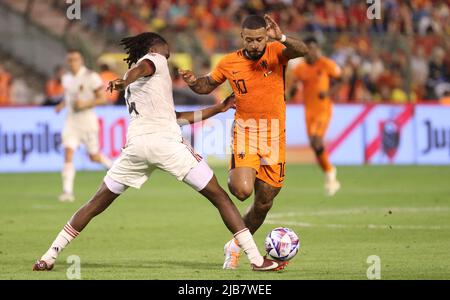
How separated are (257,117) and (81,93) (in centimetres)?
884

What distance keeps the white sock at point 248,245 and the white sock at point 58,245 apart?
167 centimetres

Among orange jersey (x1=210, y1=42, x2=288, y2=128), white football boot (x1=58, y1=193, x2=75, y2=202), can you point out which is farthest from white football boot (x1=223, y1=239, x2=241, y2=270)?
white football boot (x1=58, y1=193, x2=75, y2=202)

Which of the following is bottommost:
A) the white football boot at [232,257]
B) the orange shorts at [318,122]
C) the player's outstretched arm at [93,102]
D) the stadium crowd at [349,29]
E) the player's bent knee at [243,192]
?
the white football boot at [232,257]

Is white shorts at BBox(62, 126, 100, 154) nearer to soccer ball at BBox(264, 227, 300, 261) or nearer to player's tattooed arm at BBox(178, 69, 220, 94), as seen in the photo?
player's tattooed arm at BBox(178, 69, 220, 94)

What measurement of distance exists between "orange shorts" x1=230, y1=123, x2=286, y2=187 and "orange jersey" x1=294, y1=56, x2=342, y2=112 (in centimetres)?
950

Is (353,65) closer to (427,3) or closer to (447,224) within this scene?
(427,3)

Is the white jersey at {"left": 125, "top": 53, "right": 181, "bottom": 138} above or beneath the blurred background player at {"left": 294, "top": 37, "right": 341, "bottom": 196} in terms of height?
beneath

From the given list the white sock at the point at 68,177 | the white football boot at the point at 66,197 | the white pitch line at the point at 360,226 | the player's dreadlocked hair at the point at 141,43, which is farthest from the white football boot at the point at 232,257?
the white sock at the point at 68,177

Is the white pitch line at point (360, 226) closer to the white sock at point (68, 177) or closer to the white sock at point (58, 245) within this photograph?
the white sock at point (68, 177)

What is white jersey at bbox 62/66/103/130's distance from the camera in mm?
20656

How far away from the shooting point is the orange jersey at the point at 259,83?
12.2m

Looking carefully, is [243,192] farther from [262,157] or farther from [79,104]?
[79,104]

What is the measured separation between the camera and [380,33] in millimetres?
30125

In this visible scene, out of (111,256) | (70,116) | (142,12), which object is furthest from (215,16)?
(111,256)
